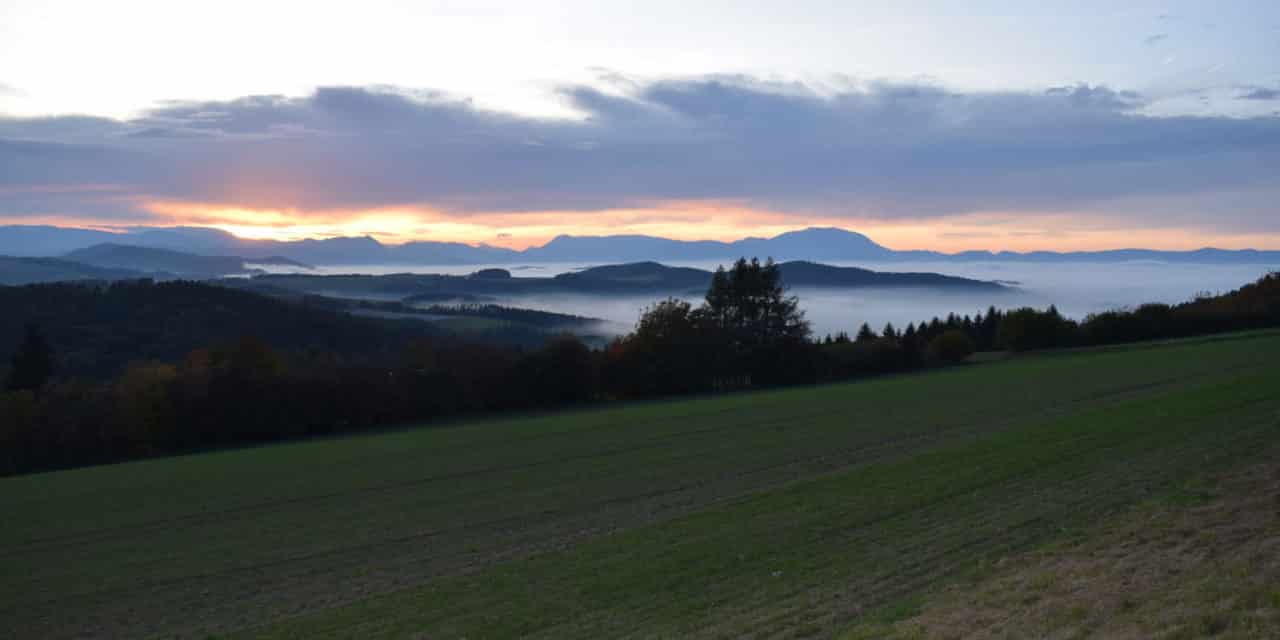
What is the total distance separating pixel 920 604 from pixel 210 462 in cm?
3550

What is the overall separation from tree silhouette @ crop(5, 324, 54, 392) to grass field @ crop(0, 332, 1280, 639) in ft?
110

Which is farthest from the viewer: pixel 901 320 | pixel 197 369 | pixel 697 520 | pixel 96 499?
pixel 901 320

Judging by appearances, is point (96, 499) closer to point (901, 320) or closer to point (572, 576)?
point (572, 576)

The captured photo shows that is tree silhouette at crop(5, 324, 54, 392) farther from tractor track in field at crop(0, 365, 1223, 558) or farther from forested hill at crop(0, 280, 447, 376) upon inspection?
tractor track in field at crop(0, 365, 1223, 558)

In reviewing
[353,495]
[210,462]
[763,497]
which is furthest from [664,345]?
[763,497]

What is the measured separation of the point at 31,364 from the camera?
215 feet

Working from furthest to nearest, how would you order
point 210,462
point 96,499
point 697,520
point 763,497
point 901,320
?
point 901,320 < point 210,462 < point 96,499 < point 763,497 < point 697,520

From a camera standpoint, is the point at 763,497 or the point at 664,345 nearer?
the point at 763,497

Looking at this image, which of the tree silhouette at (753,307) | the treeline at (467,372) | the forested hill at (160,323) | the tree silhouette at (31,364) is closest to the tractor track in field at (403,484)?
the treeline at (467,372)

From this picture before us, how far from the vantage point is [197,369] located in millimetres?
54750

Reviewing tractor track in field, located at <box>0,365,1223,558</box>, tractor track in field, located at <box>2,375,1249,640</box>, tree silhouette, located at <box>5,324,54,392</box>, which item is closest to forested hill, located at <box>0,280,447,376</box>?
tree silhouette, located at <box>5,324,54,392</box>

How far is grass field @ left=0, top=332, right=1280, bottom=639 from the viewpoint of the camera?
12016 millimetres

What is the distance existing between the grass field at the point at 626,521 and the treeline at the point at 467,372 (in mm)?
12126

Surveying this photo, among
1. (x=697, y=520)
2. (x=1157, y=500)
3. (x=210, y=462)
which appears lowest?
(x=210, y=462)
